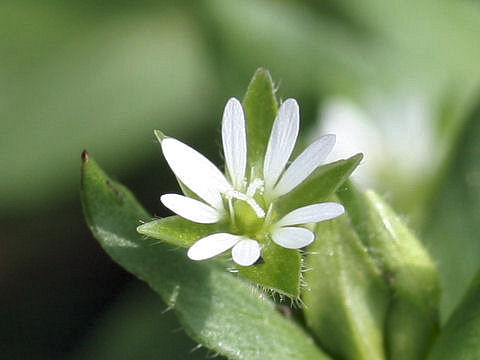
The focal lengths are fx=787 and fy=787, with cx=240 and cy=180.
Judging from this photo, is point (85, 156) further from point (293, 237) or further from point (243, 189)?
point (293, 237)

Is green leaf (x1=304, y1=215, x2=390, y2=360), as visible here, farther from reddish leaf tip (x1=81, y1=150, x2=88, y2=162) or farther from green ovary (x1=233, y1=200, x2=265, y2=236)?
reddish leaf tip (x1=81, y1=150, x2=88, y2=162)

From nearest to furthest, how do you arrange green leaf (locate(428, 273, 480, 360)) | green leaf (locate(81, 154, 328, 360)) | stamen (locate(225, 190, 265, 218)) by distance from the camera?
1. stamen (locate(225, 190, 265, 218))
2. green leaf (locate(81, 154, 328, 360))
3. green leaf (locate(428, 273, 480, 360))

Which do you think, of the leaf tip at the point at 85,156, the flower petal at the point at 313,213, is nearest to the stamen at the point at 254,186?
the flower petal at the point at 313,213

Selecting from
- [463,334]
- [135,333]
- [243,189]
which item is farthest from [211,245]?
[135,333]

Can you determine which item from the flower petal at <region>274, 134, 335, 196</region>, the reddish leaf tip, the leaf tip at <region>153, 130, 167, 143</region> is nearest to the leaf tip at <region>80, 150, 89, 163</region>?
the reddish leaf tip

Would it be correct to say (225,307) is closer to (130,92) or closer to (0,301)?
(0,301)

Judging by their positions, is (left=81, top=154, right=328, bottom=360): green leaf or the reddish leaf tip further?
(left=81, top=154, right=328, bottom=360): green leaf

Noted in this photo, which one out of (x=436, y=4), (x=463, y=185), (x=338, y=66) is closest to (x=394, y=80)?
(x=338, y=66)
